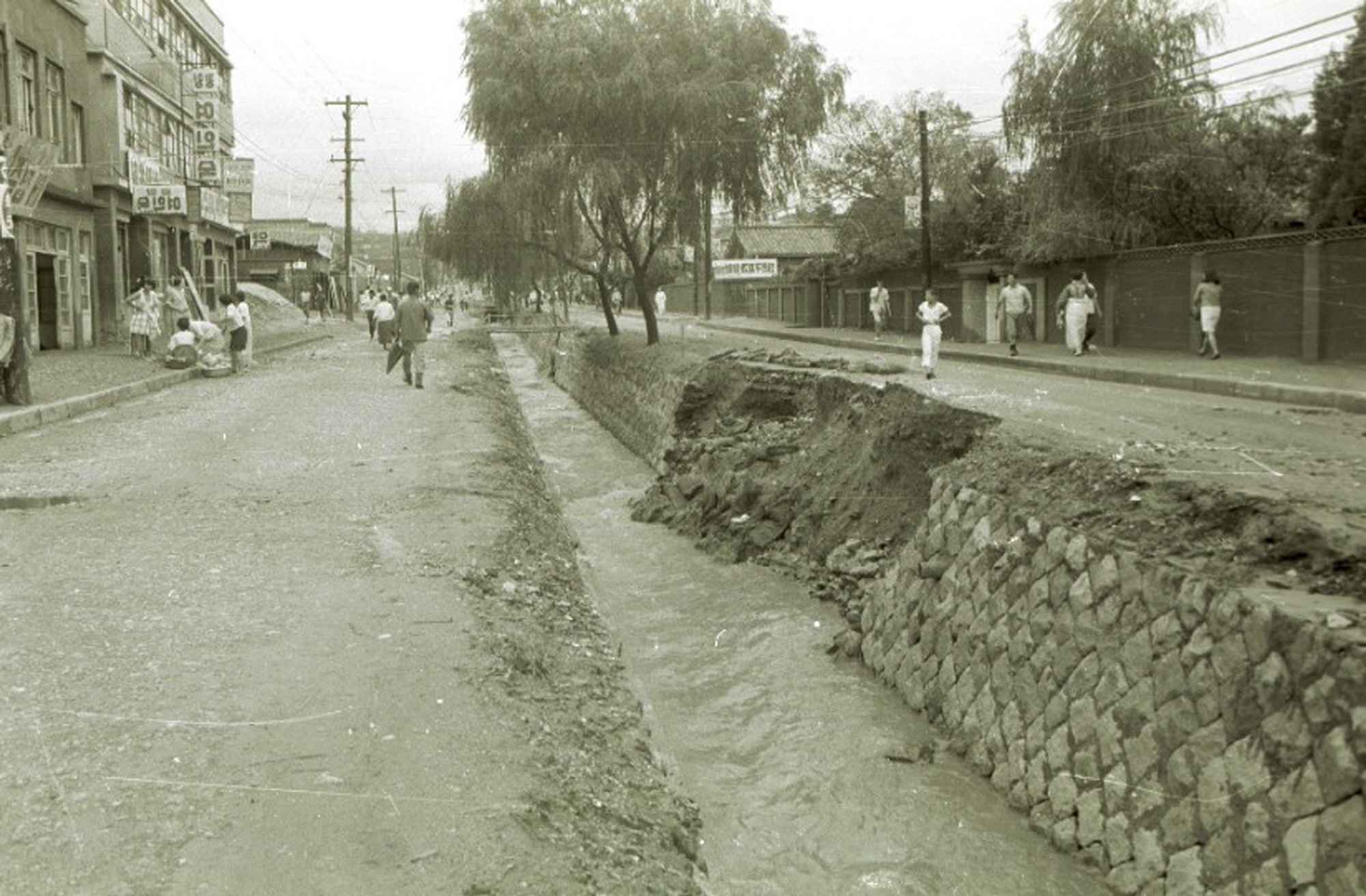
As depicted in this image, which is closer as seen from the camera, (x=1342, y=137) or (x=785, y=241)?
(x=1342, y=137)

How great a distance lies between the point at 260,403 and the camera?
728 inches

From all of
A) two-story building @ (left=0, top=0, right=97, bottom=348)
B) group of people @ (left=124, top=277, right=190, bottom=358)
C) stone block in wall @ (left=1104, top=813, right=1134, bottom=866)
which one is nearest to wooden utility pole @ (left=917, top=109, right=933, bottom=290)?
group of people @ (left=124, top=277, right=190, bottom=358)

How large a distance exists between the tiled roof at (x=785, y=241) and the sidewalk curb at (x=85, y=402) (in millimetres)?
42196

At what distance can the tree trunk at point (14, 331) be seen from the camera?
14570 millimetres

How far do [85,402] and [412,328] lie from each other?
4.77 meters

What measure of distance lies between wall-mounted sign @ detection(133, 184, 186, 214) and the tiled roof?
34.1 metres

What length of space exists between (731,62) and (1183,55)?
31.4ft

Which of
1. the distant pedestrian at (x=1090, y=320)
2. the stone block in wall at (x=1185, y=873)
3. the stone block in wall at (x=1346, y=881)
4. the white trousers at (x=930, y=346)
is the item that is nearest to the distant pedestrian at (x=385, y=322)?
the distant pedestrian at (x=1090, y=320)

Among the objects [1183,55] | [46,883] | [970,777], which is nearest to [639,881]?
[46,883]

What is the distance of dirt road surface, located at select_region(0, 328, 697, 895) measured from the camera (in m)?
4.19

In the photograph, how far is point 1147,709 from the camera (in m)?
5.81

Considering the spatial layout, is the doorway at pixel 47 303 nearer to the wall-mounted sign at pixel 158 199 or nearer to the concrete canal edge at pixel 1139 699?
the wall-mounted sign at pixel 158 199

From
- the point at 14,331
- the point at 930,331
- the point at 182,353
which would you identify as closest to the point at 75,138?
the point at 182,353

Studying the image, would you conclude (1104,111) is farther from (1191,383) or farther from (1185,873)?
Answer: (1185,873)
